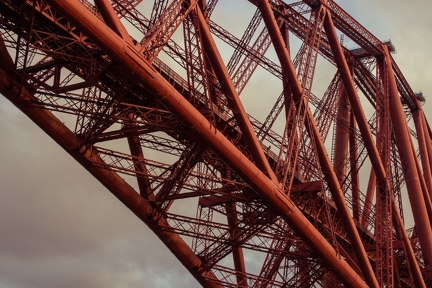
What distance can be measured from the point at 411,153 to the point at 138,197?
15.0 meters

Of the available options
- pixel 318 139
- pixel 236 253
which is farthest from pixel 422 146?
pixel 318 139

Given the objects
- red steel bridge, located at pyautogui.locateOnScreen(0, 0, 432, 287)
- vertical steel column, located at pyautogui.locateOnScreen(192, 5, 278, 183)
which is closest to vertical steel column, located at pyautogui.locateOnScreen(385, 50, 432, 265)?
red steel bridge, located at pyautogui.locateOnScreen(0, 0, 432, 287)

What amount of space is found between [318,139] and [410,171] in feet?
37.2

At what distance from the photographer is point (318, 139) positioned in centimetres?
2606

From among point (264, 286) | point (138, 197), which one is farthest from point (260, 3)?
point (264, 286)

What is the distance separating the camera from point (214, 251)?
1114 inches

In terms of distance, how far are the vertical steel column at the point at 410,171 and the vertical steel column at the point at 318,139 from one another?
7338 millimetres

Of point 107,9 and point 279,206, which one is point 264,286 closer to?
point 279,206

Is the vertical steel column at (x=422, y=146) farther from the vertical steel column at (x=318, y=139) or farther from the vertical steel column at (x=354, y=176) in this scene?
the vertical steel column at (x=318, y=139)

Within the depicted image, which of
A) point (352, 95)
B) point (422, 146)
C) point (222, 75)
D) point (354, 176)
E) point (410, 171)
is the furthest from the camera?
point (422, 146)

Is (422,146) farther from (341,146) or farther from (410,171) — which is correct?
(410,171)

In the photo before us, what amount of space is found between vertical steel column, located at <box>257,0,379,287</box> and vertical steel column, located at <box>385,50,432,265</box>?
7.34 m

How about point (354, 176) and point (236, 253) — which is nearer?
point (236, 253)

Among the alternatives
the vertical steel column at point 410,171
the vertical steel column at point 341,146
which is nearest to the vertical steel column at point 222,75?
the vertical steel column at point 410,171
